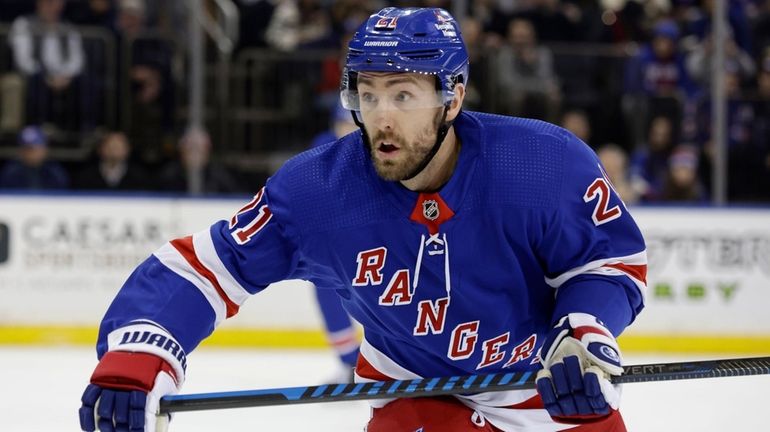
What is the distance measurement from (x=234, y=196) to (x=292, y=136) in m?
0.71

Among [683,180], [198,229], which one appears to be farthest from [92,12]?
[683,180]

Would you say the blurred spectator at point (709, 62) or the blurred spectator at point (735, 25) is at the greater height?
the blurred spectator at point (735, 25)

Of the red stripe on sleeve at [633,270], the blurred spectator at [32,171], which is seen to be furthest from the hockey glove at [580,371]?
the blurred spectator at [32,171]

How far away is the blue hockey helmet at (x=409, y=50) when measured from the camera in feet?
8.11

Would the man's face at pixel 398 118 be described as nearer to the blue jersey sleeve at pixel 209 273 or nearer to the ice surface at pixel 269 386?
the blue jersey sleeve at pixel 209 273

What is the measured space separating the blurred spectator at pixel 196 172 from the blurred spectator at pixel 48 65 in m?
0.69

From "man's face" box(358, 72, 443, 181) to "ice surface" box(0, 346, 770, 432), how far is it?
90.3 inches

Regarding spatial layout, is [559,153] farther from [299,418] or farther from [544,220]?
[299,418]

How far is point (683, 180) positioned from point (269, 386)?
2922 millimetres

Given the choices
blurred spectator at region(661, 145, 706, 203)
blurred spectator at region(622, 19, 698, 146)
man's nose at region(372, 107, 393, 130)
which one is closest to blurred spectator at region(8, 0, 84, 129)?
blurred spectator at region(622, 19, 698, 146)

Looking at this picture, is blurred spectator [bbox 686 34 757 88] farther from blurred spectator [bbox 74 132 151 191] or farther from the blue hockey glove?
the blue hockey glove

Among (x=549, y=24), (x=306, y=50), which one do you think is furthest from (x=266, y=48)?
(x=549, y=24)

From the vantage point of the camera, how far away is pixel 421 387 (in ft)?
8.21

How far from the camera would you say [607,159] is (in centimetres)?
699
